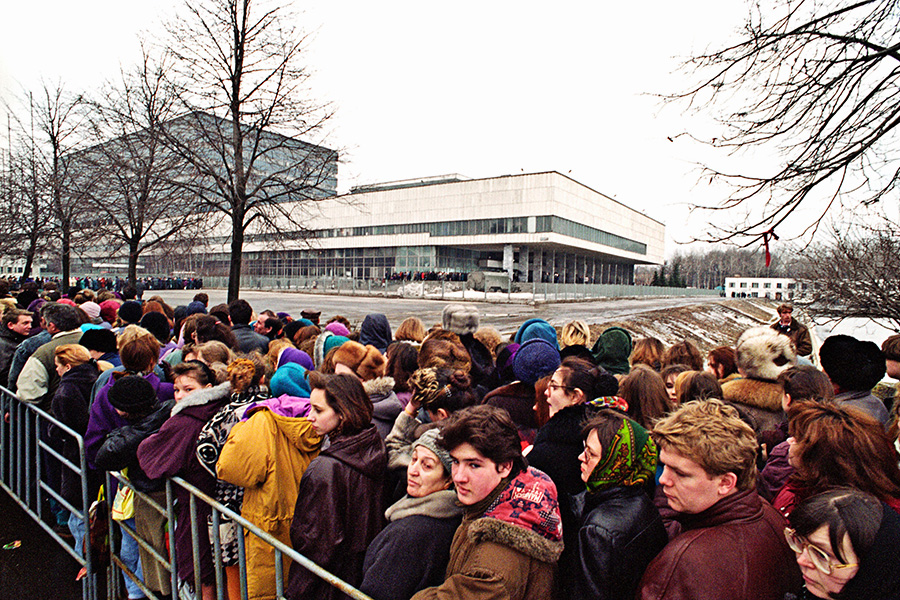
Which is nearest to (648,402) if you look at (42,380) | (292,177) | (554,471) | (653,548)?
(554,471)

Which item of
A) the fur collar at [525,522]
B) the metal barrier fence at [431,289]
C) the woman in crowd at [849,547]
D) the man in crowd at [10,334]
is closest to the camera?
the woman in crowd at [849,547]

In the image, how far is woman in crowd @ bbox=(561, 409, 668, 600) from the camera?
177 cm

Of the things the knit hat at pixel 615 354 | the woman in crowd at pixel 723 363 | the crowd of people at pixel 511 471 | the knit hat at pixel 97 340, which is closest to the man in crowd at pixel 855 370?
the crowd of people at pixel 511 471

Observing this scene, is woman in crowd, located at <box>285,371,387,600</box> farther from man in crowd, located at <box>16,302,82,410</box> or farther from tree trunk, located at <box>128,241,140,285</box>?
tree trunk, located at <box>128,241,140,285</box>

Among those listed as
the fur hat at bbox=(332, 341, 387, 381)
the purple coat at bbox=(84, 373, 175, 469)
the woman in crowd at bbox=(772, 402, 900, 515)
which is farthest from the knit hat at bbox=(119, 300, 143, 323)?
the woman in crowd at bbox=(772, 402, 900, 515)

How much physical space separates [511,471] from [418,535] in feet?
1.57

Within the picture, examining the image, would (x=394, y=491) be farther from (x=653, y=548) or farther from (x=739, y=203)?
(x=739, y=203)

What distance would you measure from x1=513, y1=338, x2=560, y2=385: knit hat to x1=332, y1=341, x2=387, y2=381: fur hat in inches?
43.1

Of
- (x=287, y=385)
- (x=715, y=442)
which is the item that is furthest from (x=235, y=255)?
(x=715, y=442)

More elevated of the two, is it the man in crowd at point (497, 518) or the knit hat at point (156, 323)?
the knit hat at point (156, 323)

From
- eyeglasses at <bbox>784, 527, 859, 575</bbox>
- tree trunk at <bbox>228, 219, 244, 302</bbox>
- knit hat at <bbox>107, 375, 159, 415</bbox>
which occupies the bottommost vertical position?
eyeglasses at <bbox>784, 527, 859, 575</bbox>

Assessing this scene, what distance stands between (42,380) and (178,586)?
2781mm

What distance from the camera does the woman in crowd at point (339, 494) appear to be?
2.35 m

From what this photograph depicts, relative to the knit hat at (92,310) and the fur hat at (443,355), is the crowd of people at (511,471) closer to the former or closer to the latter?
the fur hat at (443,355)
